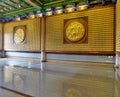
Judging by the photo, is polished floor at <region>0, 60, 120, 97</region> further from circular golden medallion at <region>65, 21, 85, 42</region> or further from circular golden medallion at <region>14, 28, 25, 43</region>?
circular golden medallion at <region>14, 28, 25, 43</region>

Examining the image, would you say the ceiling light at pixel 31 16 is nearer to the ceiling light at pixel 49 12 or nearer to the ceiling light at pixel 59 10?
the ceiling light at pixel 49 12

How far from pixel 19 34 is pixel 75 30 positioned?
5448 mm

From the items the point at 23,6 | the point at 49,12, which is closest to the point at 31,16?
the point at 23,6

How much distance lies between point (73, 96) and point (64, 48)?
7.27 meters

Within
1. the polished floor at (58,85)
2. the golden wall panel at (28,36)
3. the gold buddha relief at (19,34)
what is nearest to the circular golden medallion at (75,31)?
the golden wall panel at (28,36)

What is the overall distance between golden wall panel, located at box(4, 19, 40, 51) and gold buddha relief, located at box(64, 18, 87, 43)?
262 cm

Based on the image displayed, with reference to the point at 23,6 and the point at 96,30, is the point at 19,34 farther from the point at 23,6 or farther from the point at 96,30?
the point at 96,30

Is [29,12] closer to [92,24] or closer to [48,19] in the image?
[48,19]

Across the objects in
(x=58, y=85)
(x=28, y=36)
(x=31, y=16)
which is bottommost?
(x=58, y=85)

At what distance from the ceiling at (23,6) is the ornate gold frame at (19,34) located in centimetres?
93

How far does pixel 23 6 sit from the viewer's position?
1098 cm

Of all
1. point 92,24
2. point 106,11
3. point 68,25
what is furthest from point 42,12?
point 106,11

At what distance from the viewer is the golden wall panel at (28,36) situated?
10961 millimetres

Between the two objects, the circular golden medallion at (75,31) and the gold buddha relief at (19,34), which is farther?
the gold buddha relief at (19,34)
